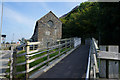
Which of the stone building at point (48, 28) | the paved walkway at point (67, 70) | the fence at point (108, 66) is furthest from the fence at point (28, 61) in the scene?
the stone building at point (48, 28)

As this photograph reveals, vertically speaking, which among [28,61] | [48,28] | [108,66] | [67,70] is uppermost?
[48,28]

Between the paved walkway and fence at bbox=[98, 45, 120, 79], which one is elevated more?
fence at bbox=[98, 45, 120, 79]

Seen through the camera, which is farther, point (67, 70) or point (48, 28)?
point (48, 28)

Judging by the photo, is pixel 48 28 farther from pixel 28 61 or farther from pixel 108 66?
pixel 108 66

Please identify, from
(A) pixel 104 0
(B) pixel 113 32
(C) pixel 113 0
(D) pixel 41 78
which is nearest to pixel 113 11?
(B) pixel 113 32

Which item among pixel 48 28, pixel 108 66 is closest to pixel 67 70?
pixel 108 66

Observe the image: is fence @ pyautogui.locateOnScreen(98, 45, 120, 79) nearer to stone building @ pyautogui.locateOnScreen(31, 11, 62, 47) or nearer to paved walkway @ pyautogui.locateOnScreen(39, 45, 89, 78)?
paved walkway @ pyautogui.locateOnScreen(39, 45, 89, 78)

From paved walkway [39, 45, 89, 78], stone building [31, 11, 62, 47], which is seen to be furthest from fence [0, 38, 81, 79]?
stone building [31, 11, 62, 47]

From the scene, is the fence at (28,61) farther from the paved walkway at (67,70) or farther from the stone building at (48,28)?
the stone building at (48,28)

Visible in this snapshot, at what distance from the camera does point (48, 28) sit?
65.8 feet

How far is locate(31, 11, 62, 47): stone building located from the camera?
1946 cm

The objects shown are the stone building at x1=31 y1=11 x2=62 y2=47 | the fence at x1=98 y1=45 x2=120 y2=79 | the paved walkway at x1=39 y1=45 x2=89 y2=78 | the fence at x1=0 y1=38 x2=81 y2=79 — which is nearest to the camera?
the fence at x1=98 y1=45 x2=120 y2=79

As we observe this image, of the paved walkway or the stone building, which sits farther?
the stone building

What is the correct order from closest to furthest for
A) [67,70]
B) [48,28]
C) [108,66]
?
[108,66] < [67,70] < [48,28]
